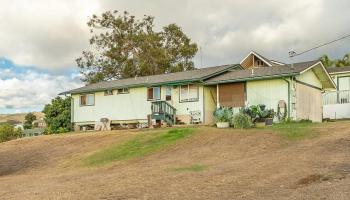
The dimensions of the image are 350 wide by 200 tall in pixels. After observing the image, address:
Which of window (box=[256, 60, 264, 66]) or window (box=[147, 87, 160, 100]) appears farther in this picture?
window (box=[256, 60, 264, 66])

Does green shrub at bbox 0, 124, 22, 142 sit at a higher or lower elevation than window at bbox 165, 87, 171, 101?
lower

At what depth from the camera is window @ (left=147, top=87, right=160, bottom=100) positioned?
111 feet

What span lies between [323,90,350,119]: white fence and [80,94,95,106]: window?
19.3 m

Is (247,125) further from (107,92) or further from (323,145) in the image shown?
(107,92)

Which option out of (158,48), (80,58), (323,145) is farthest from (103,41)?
(323,145)

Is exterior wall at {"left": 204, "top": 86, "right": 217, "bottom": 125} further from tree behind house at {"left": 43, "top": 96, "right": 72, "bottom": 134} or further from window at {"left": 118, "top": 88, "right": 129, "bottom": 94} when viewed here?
tree behind house at {"left": 43, "top": 96, "right": 72, "bottom": 134}

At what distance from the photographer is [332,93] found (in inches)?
1396

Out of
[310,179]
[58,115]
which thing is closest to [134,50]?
[58,115]

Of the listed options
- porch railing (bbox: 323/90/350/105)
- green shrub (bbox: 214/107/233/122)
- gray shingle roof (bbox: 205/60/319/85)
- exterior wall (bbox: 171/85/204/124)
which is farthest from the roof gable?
exterior wall (bbox: 171/85/204/124)

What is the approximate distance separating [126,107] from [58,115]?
12541 mm

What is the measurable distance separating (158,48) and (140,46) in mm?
2336

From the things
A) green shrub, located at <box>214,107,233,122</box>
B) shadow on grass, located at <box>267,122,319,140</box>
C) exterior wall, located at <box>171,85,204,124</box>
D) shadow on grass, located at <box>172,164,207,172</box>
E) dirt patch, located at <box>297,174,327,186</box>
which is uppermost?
exterior wall, located at <box>171,85,204,124</box>

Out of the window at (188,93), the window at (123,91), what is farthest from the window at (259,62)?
the window at (123,91)

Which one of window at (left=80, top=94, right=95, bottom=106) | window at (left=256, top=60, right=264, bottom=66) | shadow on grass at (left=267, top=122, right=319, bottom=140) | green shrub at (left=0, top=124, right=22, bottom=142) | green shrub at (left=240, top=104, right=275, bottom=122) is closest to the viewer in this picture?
shadow on grass at (left=267, top=122, right=319, bottom=140)
